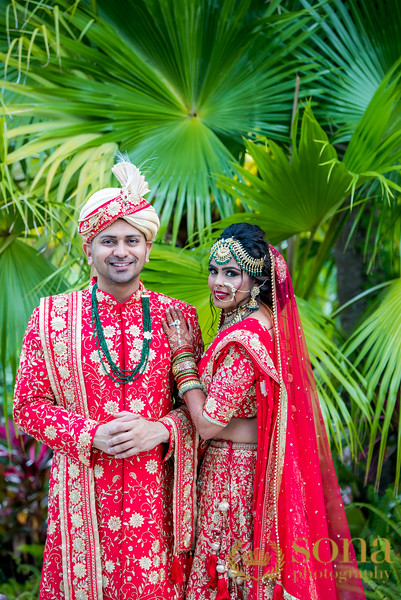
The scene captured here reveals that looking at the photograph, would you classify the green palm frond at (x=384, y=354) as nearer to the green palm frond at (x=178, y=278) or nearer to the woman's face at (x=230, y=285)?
the green palm frond at (x=178, y=278)

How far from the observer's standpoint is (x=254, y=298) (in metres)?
2.27

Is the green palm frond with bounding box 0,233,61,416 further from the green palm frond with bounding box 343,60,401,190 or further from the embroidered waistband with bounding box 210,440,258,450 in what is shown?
the green palm frond with bounding box 343,60,401,190

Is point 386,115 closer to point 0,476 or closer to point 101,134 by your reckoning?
point 101,134

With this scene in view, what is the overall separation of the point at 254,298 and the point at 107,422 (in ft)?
2.17

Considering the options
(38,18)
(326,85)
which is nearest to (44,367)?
(38,18)

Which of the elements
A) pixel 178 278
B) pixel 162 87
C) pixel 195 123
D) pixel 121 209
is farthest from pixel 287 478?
pixel 162 87

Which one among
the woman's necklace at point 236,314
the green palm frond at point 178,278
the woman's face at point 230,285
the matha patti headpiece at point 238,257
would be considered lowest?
the woman's necklace at point 236,314

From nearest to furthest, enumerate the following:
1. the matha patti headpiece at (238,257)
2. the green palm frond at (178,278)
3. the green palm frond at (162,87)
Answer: the matha patti headpiece at (238,257) < the green palm frond at (178,278) < the green palm frond at (162,87)

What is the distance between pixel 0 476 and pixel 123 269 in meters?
2.96

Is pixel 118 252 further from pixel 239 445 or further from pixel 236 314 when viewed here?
pixel 239 445

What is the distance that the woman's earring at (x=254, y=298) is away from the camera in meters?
2.26

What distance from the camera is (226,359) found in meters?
2.19

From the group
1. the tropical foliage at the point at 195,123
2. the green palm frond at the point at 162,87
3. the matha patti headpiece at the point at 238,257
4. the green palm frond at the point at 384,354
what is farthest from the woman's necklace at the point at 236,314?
the green palm frond at the point at 162,87

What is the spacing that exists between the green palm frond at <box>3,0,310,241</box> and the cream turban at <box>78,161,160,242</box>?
0.95 metres
